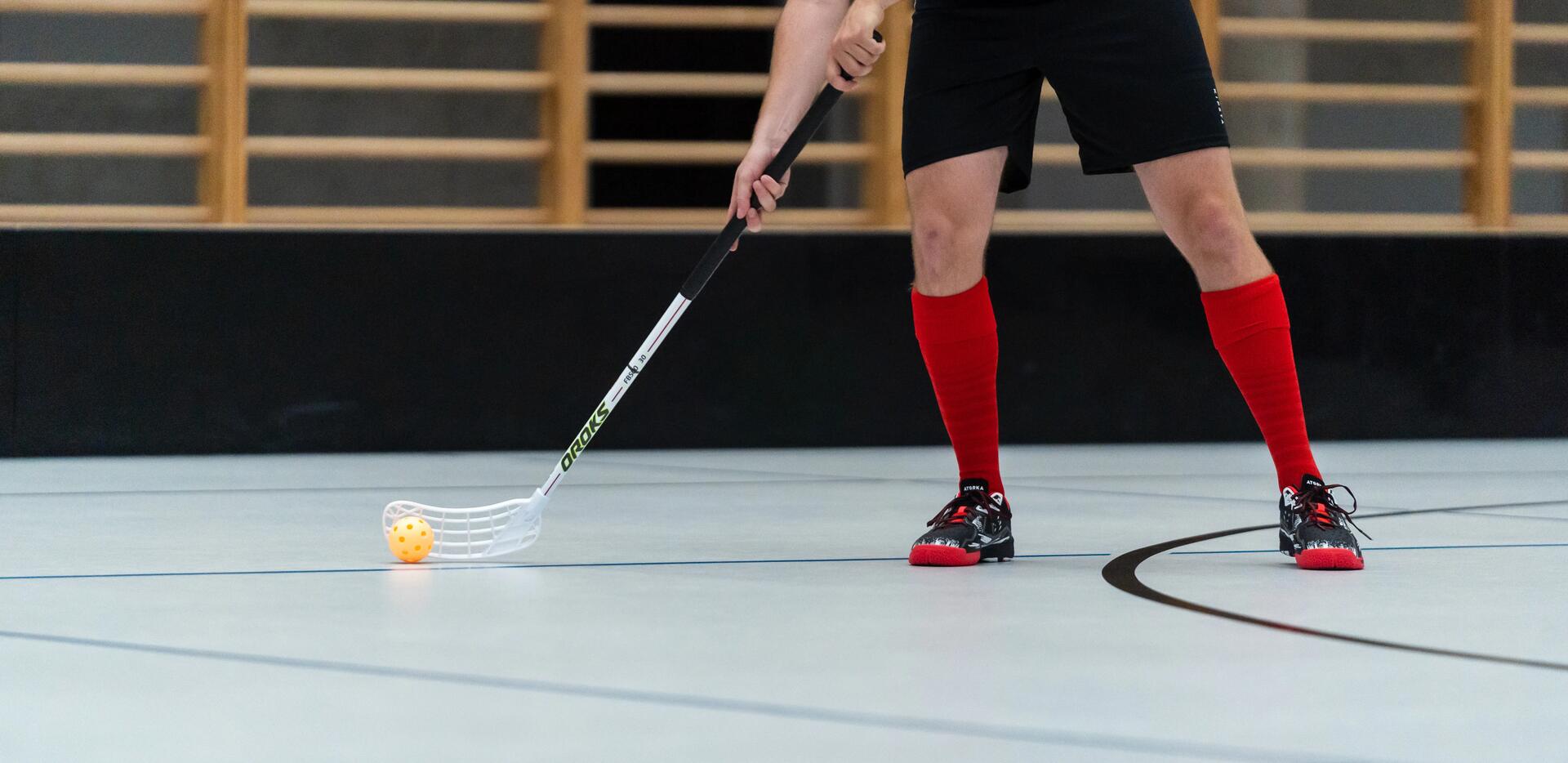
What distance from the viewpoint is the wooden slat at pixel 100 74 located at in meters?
3.98

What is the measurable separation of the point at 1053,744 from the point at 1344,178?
3.84m

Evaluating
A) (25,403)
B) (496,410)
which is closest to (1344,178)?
(496,410)

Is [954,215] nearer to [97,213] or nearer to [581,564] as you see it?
[581,564]

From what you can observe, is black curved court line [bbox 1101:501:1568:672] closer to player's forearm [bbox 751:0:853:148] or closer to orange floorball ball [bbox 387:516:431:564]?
player's forearm [bbox 751:0:853:148]

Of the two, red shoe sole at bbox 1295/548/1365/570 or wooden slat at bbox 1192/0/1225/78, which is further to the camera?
wooden slat at bbox 1192/0/1225/78

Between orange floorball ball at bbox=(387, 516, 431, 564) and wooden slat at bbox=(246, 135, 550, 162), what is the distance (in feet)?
7.12

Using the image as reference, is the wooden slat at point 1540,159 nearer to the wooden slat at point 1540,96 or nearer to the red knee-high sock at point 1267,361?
the wooden slat at point 1540,96

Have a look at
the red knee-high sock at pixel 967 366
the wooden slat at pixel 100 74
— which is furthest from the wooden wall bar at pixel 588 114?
the red knee-high sock at pixel 967 366

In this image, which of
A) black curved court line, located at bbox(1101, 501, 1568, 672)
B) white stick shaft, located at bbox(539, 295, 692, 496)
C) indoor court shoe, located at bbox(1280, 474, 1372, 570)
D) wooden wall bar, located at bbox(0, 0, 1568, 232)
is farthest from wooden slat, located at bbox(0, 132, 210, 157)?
indoor court shoe, located at bbox(1280, 474, 1372, 570)

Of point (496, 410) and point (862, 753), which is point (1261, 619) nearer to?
point (862, 753)

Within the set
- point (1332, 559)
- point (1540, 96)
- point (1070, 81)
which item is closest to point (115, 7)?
point (1070, 81)

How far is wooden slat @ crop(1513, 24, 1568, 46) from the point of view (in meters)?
4.72

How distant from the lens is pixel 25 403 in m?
3.75

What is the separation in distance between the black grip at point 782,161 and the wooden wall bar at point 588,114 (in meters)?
1.98
